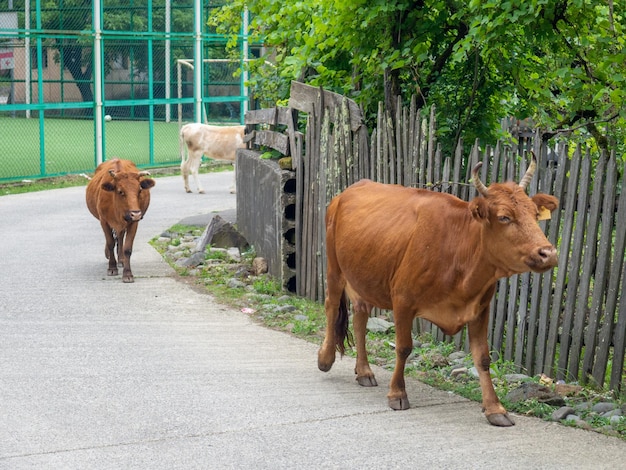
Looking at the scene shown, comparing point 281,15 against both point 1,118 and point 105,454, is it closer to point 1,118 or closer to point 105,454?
point 105,454

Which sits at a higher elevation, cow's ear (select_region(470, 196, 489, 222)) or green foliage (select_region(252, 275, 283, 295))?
cow's ear (select_region(470, 196, 489, 222))

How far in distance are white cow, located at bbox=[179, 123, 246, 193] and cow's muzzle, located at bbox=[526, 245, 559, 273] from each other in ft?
48.2

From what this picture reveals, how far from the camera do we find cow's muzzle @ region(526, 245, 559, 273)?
580 cm

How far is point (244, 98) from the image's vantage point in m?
26.8

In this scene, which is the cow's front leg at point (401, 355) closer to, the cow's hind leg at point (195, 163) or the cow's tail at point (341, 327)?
the cow's tail at point (341, 327)

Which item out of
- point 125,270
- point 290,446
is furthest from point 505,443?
point 125,270

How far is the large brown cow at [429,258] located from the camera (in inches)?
239

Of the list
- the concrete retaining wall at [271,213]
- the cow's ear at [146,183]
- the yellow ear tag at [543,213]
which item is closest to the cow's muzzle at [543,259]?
the yellow ear tag at [543,213]

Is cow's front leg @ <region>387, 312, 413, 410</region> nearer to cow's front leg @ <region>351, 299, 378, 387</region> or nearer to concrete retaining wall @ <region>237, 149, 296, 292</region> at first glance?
cow's front leg @ <region>351, 299, 378, 387</region>

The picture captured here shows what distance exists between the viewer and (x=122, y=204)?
1182 centimetres

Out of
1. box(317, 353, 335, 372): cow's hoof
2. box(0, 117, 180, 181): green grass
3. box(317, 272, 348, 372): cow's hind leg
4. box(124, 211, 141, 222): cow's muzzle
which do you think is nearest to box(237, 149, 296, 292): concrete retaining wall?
box(124, 211, 141, 222): cow's muzzle

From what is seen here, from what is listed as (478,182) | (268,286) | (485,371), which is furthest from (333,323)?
(268,286)

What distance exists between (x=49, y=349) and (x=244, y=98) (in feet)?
62.0

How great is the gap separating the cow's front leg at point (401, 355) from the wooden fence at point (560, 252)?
1.29 meters
